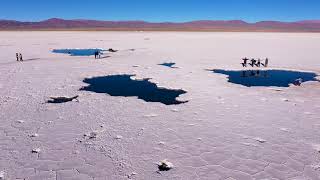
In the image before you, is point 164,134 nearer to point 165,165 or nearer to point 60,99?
point 165,165

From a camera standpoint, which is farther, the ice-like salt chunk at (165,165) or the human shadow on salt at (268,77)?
the human shadow on salt at (268,77)

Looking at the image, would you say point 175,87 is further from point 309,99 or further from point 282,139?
point 282,139

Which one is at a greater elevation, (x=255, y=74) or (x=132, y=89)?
(x=255, y=74)

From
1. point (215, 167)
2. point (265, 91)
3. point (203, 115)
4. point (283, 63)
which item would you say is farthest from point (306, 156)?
point (283, 63)

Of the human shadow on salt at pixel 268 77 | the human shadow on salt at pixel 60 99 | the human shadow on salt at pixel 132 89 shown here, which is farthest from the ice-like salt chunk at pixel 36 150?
the human shadow on salt at pixel 268 77

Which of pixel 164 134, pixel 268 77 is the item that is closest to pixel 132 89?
pixel 164 134

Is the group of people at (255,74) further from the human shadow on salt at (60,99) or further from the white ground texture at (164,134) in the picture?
the human shadow on salt at (60,99)

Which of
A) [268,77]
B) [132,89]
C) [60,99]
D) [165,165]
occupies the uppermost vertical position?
[268,77]
